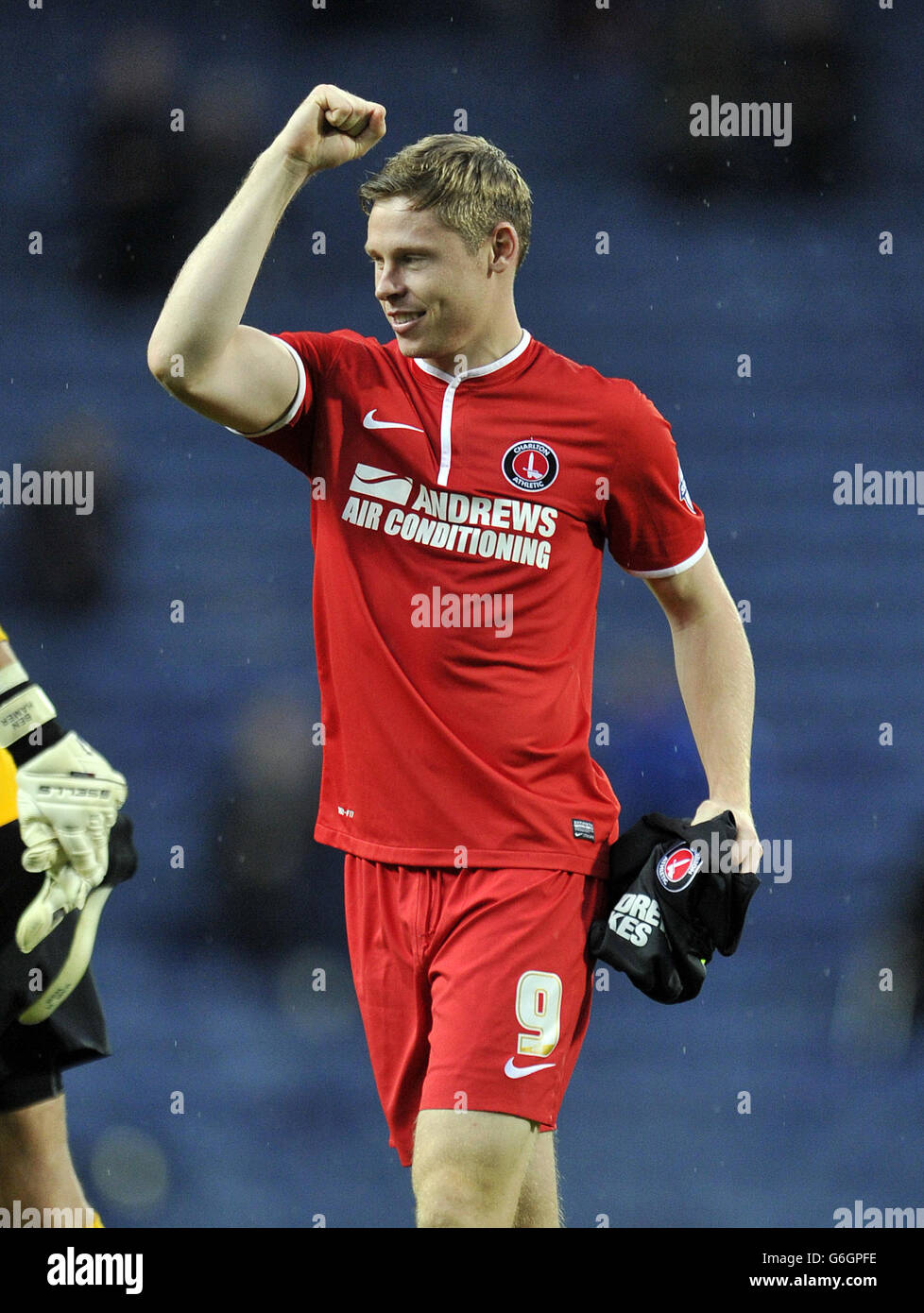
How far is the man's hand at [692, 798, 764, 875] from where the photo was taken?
2604 millimetres

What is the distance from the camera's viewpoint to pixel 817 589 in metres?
4.77

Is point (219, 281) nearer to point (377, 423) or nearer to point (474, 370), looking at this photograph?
point (377, 423)

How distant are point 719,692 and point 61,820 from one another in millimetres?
1071

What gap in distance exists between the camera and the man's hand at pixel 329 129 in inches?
92.2

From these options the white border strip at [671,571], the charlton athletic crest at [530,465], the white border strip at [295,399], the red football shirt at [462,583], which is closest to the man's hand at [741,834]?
the red football shirt at [462,583]

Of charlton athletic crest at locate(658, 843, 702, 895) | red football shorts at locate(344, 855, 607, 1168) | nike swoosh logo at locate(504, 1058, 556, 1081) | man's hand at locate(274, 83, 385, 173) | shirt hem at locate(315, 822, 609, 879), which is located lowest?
nike swoosh logo at locate(504, 1058, 556, 1081)

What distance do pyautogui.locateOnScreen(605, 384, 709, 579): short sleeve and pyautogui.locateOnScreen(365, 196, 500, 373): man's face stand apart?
0.97 feet

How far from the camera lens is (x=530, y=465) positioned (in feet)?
8.45

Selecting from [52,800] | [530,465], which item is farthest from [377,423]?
[52,800]

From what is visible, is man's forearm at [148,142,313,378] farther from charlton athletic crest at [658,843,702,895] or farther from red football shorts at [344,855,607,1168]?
charlton athletic crest at [658,843,702,895]

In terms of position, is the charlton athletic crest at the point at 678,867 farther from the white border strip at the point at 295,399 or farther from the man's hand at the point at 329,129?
the man's hand at the point at 329,129

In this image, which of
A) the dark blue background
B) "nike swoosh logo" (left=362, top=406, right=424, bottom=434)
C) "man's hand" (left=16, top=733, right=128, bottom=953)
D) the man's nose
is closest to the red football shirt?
"nike swoosh logo" (left=362, top=406, right=424, bottom=434)

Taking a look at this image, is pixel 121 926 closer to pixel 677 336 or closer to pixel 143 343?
pixel 143 343

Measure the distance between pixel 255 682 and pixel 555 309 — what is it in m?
1.37
